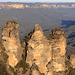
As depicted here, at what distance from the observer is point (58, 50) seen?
49844 millimetres

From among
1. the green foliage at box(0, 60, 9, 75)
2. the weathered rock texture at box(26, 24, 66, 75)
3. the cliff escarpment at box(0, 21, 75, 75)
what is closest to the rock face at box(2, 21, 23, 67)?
the cliff escarpment at box(0, 21, 75, 75)

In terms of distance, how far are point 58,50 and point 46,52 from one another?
13.1ft

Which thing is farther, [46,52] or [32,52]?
[46,52]

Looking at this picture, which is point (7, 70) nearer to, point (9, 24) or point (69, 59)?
point (9, 24)

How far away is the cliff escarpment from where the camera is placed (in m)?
46.3

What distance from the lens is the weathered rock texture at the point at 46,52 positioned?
46812 mm

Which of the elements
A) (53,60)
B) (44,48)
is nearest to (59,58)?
(53,60)

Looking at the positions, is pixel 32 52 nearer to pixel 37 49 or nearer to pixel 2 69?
pixel 37 49

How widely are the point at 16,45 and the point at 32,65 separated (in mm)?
7412

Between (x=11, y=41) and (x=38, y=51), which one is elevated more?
(x=11, y=41)

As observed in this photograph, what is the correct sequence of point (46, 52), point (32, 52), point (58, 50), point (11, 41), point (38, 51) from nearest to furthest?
point (11, 41), point (32, 52), point (38, 51), point (46, 52), point (58, 50)

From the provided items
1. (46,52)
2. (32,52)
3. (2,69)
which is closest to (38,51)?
(32,52)

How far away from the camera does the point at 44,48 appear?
157 ft

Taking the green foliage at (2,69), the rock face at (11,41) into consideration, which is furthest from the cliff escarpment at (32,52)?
the green foliage at (2,69)
